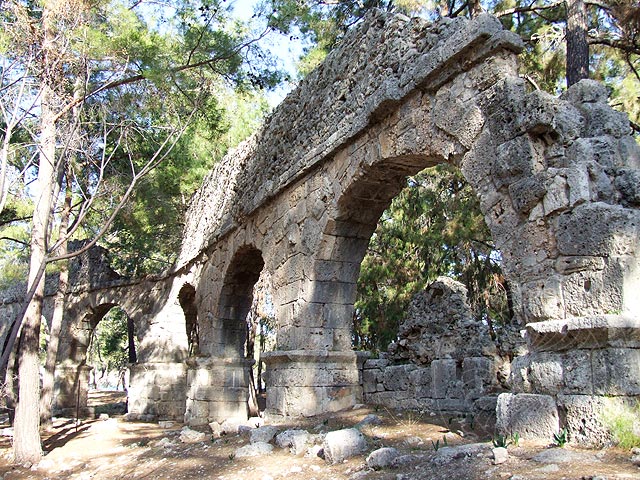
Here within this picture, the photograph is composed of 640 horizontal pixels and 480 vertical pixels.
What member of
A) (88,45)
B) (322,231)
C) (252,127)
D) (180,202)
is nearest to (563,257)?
(322,231)

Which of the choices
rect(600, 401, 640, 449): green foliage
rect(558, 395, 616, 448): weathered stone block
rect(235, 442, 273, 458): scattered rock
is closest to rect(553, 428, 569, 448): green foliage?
rect(558, 395, 616, 448): weathered stone block

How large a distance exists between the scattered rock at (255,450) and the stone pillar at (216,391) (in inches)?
180

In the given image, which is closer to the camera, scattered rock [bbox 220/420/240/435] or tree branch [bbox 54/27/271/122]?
scattered rock [bbox 220/420/240/435]

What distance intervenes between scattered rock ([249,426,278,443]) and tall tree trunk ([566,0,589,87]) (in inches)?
242

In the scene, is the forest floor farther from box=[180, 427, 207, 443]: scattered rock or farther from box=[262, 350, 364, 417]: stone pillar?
box=[262, 350, 364, 417]: stone pillar

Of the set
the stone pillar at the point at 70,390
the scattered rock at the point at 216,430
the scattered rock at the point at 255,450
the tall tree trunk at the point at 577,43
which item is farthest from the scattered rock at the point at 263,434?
the stone pillar at the point at 70,390

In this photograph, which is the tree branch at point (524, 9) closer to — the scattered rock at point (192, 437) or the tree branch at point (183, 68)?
the tree branch at point (183, 68)

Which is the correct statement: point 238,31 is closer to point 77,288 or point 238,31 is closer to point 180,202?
point 180,202

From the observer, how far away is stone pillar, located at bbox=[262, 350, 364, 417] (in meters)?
6.63

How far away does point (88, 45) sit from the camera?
723cm

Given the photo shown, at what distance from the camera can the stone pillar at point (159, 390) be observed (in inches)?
509

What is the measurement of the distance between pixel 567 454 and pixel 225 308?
7452 mm

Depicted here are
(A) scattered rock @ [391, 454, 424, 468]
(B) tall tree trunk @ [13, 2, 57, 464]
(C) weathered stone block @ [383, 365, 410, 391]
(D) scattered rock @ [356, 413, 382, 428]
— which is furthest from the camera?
(C) weathered stone block @ [383, 365, 410, 391]

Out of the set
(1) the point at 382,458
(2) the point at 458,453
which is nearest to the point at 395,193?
(1) the point at 382,458
